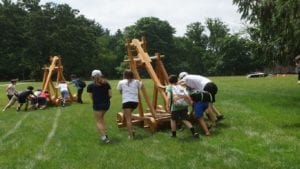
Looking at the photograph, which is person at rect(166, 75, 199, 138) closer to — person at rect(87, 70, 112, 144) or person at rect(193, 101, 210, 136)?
person at rect(193, 101, 210, 136)

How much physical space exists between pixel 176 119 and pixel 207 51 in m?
106

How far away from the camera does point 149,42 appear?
96.9 metres

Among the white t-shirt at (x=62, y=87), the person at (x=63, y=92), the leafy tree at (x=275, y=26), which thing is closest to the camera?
the leafy tree at (x=275, y=26)

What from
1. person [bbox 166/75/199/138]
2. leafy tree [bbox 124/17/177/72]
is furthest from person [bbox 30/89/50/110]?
leafy tree [bbox 124/17/177/72]

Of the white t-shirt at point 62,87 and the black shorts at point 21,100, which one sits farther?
the white t-shirt at point 62,87

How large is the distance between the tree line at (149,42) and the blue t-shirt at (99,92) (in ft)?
Answer: 28.5

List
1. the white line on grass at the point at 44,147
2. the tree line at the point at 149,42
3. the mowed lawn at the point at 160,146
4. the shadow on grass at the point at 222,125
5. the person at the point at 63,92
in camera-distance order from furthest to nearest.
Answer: the person at the point at 63,92
the tree line at the point at 149,42
the shadow on grass at the point at 222,125
the white line on grass at the point at 44,147
the mowed lawn at the point at 160,146

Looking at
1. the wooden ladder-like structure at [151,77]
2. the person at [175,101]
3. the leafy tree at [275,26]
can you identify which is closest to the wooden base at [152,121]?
the wooden ladder-like structure at [151,77]

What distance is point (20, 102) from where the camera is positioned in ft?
76.1

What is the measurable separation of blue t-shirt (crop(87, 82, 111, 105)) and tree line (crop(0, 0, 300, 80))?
8.68 metres

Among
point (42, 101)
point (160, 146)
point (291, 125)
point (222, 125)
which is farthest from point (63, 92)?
point (160, 146)

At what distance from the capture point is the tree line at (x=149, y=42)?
21812 millimetres

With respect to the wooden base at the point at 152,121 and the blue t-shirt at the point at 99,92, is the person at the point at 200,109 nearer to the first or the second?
the wooden base at the point at 152,121

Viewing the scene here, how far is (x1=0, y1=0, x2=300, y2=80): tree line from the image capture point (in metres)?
21.8
